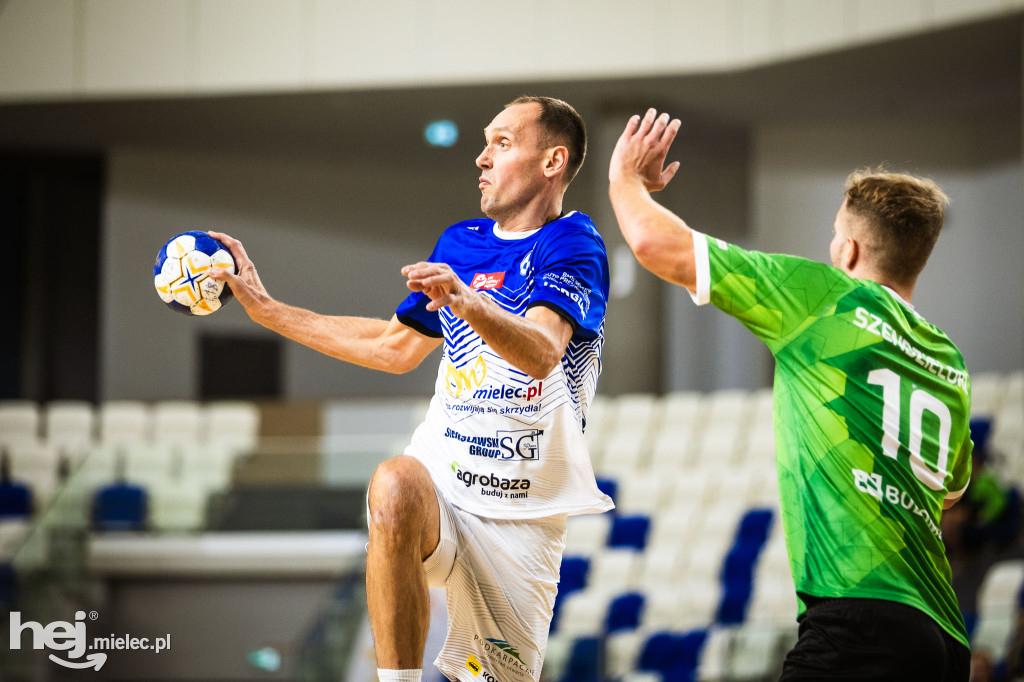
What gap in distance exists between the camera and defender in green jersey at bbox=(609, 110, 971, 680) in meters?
2.42

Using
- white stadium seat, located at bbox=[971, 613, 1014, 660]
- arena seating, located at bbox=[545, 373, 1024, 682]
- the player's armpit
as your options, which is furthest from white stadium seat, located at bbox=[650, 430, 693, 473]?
the player's armpit

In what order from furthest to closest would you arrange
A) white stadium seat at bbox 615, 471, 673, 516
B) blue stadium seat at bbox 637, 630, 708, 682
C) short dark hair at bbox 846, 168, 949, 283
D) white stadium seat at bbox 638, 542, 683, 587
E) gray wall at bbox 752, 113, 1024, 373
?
gray wall at bbox 752, 113, 1024, 373, white stadium seat at bbox 615, 471, 673, 516, white stadium seat at bbox 638, 542, 683, 587, blue stadium seat at bbox 637, 630, 708, 682, short dark hair at bbox 846, 168, 949, 283

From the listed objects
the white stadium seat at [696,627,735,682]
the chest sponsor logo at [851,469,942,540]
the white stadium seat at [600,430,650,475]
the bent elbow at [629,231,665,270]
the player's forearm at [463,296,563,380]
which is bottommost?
the white stadium seat at [696,627,735,682]

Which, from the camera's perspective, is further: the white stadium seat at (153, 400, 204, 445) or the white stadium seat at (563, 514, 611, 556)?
the white stadium seat at (153, 400, 204, 445)

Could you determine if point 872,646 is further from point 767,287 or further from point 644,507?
point 644,507

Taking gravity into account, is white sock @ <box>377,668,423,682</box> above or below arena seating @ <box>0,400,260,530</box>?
above

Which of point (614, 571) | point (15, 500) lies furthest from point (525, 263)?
point (15, 500)

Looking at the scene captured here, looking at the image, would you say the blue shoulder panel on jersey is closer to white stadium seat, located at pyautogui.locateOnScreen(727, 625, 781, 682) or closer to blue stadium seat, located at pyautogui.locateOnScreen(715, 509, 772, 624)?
white stadium seat, located at pyautogui.locateOnScreen(727, 625, 781, 682)

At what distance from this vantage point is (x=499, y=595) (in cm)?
316

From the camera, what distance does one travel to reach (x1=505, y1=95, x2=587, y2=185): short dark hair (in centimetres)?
325

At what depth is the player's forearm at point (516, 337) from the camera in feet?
8.66

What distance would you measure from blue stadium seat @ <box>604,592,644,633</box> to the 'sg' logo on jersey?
6.30 metres

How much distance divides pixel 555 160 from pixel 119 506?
737 cm

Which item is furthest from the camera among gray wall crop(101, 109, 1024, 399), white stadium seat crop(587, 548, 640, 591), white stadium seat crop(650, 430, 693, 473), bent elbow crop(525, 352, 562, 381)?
gray wall crop(101, 109, 1024, 399)
